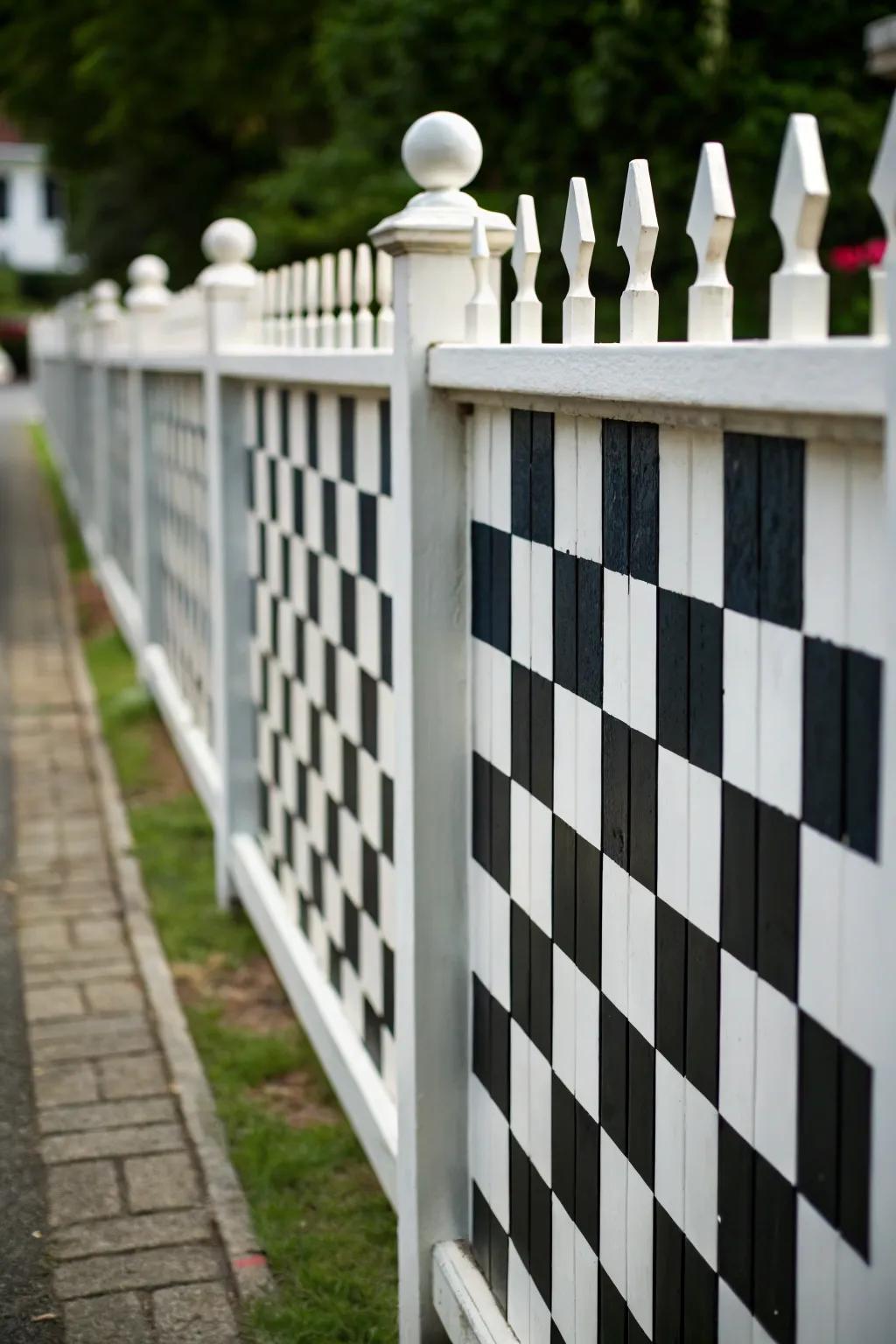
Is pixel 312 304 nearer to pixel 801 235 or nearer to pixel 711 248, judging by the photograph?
pixel 711 248

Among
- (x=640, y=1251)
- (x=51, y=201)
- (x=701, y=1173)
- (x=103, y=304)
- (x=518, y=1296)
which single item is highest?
(x=51, y=201)

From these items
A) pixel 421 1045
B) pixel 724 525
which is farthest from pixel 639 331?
pixel 421 1045

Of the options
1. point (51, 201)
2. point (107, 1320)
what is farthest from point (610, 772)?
point (51, 201)

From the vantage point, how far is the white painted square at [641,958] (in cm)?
203

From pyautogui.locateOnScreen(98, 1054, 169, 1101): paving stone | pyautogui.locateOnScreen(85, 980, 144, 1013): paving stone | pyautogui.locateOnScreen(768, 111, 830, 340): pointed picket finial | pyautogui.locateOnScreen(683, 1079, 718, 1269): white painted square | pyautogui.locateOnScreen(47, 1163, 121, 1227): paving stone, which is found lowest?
pyautogui.locateOnScreen(47, 1163, 121, 1227): paving stone

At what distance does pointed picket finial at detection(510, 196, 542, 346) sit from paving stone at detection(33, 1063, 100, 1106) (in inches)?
96.1

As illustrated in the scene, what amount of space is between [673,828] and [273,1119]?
7.60 ft

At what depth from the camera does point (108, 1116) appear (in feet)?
13.1

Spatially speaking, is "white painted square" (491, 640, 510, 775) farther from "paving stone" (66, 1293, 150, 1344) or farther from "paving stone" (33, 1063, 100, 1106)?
"paving stone" (33, 1063, 100, 1106)

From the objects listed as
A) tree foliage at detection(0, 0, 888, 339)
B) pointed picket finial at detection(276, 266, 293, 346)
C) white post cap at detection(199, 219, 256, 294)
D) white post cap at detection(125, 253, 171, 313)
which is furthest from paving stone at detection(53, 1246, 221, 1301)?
tree foliage at detection(0, 0, 888, 339)

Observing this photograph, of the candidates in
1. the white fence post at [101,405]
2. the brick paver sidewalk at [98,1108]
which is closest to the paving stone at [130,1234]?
the brick paver sidewalk at [98,1108]

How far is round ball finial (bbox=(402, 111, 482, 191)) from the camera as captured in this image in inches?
111

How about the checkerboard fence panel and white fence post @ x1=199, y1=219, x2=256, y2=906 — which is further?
white fence post @ x1=199, y1=219, x2=256, y2=906

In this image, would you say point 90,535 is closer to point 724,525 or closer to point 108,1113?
point 108,1113
